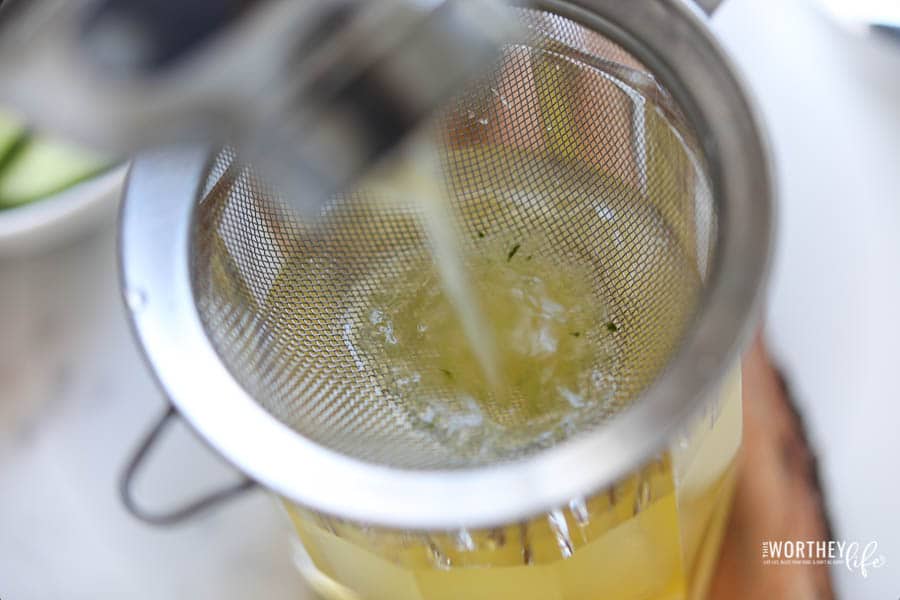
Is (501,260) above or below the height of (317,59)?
below

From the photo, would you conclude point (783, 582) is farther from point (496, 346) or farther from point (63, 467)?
point (63, 467)

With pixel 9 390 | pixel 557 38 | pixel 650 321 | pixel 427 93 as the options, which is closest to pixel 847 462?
pixel 650 321

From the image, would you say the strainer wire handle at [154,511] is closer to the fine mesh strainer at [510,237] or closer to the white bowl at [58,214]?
the fine mesh strainer at [510,237]

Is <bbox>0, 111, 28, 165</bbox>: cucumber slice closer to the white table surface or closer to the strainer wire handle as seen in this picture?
the white table surface

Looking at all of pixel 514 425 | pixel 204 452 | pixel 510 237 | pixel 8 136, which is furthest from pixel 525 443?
pixel 8 136

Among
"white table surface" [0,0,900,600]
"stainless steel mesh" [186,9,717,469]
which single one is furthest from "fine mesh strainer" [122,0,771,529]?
"white table surface" [0,0,900,600]

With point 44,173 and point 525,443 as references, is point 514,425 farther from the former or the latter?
point 44,173
